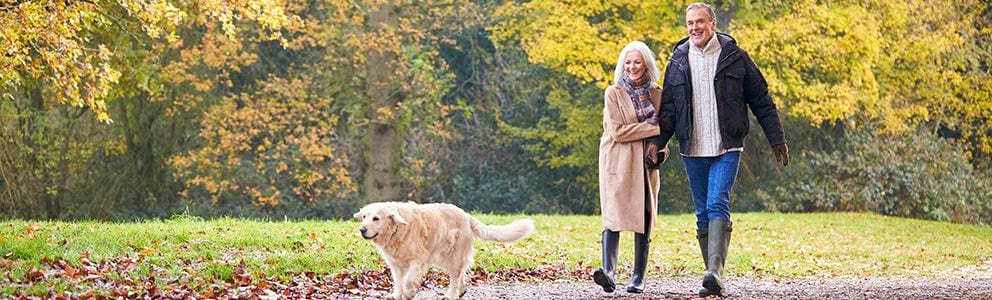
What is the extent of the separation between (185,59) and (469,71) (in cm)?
868

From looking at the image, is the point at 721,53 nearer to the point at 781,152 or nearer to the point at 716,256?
the point at 781,152

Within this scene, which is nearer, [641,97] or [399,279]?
[399,279]

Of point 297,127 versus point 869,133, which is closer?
point 297,127

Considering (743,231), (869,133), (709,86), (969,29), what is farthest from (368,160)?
(709,86)

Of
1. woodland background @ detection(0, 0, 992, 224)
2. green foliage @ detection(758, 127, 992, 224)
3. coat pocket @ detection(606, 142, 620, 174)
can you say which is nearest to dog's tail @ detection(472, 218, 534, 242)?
coat pocket @ detection(606, 142, 620, 174)

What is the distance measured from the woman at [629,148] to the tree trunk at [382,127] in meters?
14.7

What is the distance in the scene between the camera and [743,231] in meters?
18.4

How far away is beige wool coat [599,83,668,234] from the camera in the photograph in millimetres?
8406

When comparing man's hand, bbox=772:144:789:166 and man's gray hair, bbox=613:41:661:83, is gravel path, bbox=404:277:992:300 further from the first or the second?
man's gray hair, bbox=613:41:661:83

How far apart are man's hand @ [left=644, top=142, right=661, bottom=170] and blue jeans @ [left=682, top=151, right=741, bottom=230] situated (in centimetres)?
23

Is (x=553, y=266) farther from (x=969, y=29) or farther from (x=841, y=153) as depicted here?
(x=969, y=29)

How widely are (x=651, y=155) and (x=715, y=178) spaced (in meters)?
0.44

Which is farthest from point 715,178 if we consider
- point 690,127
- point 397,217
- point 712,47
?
point 397,217

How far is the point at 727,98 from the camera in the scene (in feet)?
27.2
